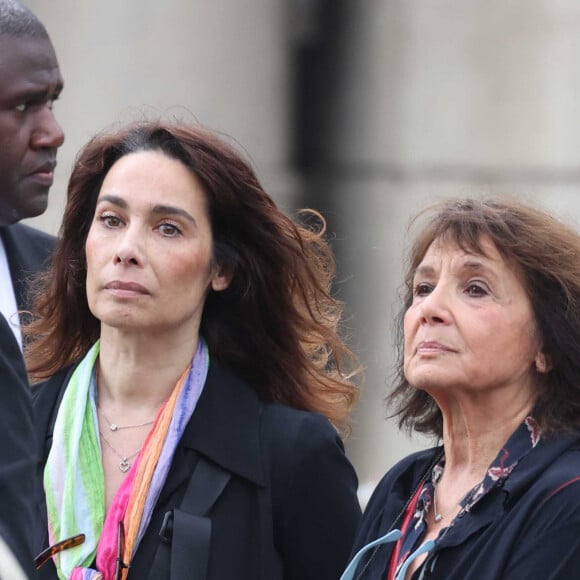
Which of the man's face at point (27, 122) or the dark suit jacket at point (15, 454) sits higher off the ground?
the man's face at point (27, 122)

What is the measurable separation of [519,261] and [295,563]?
0.96 metres

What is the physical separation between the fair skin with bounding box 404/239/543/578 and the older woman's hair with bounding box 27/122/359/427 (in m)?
0.73

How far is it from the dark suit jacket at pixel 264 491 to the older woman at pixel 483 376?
0.30 metres

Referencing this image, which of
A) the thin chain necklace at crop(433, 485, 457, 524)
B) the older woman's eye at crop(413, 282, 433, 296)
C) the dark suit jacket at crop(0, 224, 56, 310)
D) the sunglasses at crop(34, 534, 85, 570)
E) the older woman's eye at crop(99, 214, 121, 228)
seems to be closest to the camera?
the thin chain necklace at crop(433, 485, 457, 524)

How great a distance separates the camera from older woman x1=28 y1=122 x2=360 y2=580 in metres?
3.62

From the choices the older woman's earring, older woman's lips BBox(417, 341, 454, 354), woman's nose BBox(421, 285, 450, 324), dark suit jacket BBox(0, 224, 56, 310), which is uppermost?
woman's nose BBox(421, 285, 450, 324)

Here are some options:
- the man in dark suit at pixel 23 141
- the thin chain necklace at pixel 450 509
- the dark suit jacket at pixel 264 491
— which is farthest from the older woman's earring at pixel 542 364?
the man in dark suit at pixel 23 141

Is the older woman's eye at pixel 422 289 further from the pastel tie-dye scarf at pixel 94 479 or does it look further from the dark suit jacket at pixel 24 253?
the dark suit jacket at pixel 24 253

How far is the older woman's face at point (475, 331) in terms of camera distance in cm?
325

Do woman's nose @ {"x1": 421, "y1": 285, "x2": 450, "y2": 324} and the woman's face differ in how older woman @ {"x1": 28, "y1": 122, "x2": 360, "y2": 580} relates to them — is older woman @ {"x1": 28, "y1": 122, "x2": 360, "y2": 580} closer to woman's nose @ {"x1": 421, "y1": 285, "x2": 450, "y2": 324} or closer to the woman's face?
the woman's face

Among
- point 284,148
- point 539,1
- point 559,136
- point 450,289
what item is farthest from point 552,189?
point 450,289

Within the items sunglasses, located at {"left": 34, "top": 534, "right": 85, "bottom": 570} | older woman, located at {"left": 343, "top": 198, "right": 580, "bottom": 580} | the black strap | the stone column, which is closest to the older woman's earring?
older woman, located at {"left": 343, "top": 198, "right": 580, "bottom": 580}

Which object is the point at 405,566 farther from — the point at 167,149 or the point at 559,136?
the point at 559,136

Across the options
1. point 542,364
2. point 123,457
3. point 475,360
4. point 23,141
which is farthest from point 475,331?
point 23,141
